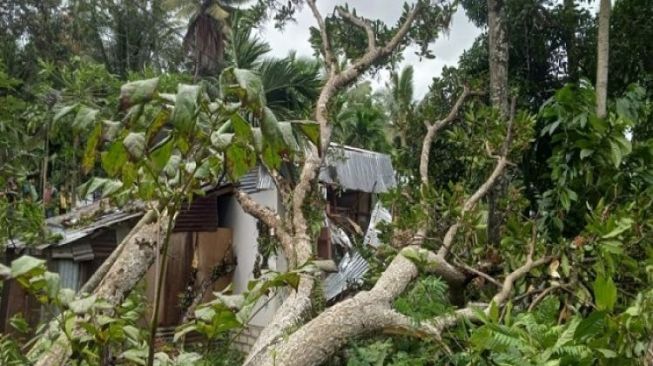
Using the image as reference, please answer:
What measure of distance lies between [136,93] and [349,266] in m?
6.16

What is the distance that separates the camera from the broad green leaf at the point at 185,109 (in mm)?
1295

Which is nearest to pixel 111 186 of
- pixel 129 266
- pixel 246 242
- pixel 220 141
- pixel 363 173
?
pixel 220 141

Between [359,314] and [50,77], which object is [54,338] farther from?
[50,77]

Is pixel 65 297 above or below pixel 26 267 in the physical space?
below

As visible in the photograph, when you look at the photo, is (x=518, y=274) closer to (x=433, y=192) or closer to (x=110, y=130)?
(x=433, y=192)

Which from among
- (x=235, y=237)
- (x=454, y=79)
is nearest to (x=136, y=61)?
(x=235, y=237)

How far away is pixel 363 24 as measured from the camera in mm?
5477

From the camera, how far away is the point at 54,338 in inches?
80.3

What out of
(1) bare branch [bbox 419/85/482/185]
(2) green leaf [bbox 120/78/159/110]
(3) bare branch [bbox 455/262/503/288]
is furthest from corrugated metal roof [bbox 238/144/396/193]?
(2) green leaf [bbox 120/78/159/110]

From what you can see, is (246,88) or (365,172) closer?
(246,88)

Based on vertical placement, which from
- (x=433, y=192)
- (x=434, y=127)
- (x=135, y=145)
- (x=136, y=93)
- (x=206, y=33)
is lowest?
(x=433, y=192)

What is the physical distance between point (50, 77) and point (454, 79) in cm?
733

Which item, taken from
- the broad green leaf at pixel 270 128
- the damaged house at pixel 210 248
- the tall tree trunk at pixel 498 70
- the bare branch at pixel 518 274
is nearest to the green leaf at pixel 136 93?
the broad green leaf at pixel 270 128

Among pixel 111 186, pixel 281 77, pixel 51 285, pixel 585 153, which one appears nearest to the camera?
pixel 51 285
